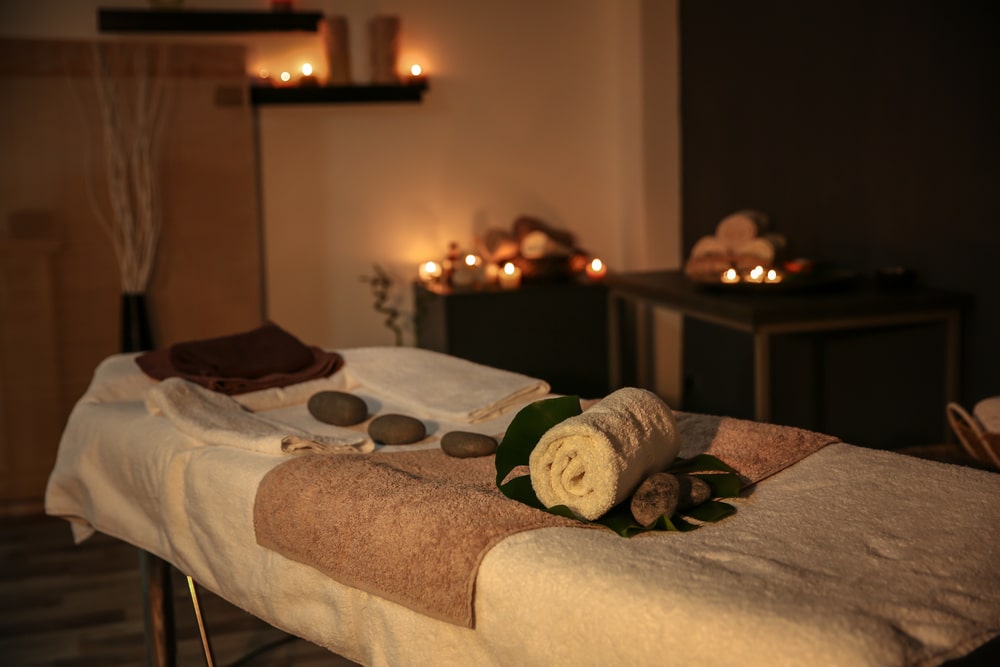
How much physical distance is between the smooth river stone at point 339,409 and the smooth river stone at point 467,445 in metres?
0.25

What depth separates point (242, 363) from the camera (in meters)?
1.98

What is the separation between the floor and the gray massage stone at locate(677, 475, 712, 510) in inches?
50.6

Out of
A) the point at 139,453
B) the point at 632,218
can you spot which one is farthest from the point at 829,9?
the point at 139,453

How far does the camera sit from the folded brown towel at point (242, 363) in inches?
76.0

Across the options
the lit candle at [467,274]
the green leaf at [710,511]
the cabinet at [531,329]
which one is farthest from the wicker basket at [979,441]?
the lit candle at [467,274]

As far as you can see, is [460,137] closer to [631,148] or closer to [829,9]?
[631,148]

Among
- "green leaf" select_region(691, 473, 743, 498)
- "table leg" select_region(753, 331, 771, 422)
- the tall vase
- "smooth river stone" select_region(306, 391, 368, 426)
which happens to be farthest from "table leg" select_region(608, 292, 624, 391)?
"green leaf" select_region(691, 473, 743, 498)

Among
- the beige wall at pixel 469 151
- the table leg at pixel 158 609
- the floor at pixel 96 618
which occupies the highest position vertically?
the beige wall at pixel 469 151

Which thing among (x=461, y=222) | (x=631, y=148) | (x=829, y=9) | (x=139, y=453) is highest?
(x=829, y=9)

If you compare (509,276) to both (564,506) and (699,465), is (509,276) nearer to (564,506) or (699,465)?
(699,465)

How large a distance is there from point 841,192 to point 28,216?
2547 mm

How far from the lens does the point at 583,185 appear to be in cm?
429

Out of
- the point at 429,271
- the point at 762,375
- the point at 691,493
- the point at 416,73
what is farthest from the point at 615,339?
the point at 691,493

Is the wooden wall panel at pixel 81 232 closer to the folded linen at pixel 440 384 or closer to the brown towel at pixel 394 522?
the folded linen at pixel 440 384
